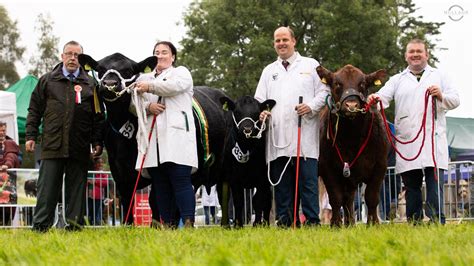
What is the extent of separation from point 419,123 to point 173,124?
290 cm

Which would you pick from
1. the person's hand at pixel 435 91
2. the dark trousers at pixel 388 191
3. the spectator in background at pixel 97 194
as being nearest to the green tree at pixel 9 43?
the spectator in background at pixel 97 194

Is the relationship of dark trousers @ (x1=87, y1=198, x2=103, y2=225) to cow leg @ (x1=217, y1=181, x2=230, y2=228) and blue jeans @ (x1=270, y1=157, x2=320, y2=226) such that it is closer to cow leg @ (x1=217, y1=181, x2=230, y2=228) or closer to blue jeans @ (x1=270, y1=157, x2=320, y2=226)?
cow leg @ (x1=217, y1=181, x2=230, y2=228)

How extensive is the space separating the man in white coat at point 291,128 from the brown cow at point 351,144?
219 mm

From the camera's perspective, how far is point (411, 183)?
9.98m

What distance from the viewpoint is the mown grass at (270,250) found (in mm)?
4379

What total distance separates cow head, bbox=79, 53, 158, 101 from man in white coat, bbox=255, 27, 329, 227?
154 cm

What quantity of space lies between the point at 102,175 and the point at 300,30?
28.0m

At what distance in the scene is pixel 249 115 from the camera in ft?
33.3

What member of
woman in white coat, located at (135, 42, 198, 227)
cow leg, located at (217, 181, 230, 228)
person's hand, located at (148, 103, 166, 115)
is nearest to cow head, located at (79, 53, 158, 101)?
woman in white coat, located at (135, 42, 198, 227)

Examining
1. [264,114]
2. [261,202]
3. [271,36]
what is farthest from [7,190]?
[271,36]

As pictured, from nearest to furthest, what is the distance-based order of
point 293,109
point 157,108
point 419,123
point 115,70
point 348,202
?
point 157,108
point 115,70
point 419,123
point 293,109
point 348,202

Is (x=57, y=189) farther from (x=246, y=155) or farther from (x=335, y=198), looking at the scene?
(x=335, y=198)

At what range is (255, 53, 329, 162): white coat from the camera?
385 inches

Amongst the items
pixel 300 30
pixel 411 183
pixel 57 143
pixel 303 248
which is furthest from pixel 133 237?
pixel 300 30
